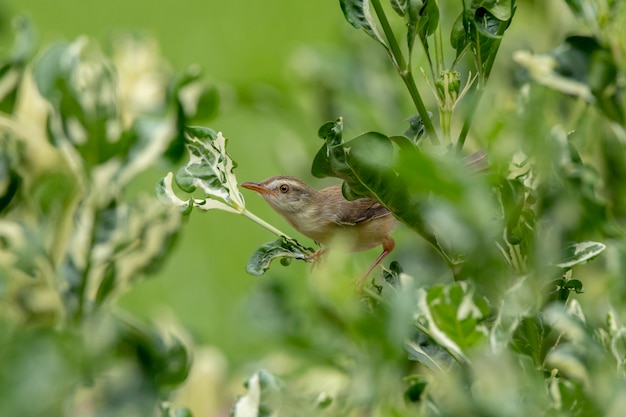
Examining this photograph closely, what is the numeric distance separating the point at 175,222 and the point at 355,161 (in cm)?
88

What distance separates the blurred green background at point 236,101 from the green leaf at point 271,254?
1.33ft

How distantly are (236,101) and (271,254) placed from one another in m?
1.94

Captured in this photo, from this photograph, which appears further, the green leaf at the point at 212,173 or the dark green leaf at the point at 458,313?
the green leaf at the point at 212,173

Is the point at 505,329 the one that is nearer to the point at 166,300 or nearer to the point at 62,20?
the point at 166,300

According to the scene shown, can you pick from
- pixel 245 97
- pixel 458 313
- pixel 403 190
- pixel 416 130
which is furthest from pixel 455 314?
pixel 245 97

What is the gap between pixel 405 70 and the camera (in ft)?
3.66

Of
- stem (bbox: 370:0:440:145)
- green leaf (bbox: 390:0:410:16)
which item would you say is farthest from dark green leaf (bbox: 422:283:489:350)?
green leaf (bbox: 390:0:410:16)

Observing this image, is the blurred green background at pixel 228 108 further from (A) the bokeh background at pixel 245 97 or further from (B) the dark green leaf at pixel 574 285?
(B) the dark green leaf at pixel 574 285

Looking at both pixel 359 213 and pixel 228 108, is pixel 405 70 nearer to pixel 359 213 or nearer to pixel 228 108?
pixel 359 213

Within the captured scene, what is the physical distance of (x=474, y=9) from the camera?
1115 millimetres

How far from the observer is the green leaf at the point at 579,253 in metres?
1.15

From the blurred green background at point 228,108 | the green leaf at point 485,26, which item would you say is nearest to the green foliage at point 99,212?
the green leaf at point 485,26

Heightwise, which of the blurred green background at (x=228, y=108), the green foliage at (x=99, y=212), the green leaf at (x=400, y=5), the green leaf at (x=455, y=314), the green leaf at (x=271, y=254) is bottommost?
the blurred green background at (x=228, y=108)

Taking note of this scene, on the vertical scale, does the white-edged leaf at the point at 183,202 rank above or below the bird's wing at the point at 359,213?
above
